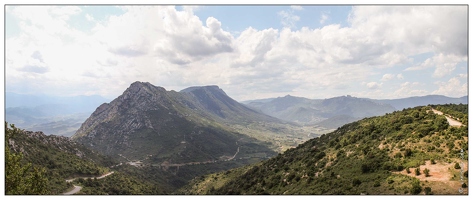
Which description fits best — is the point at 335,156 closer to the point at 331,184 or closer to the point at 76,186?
the point at 331,184

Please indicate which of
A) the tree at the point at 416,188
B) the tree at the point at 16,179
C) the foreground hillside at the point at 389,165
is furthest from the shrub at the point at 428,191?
the tree at the point at 16,179

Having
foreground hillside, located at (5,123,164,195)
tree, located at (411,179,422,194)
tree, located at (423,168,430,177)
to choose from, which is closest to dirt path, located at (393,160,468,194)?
tree, located at (423,168,430,177)

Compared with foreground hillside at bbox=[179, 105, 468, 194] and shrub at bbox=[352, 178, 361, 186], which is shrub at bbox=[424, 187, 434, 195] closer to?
foreground hillside at bbox=[179, 105, 468, 194]

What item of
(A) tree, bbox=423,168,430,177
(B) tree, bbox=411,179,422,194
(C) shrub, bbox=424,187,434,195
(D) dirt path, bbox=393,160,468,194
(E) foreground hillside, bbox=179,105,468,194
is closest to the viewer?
(C) shrub, bbox=424,187,434,195

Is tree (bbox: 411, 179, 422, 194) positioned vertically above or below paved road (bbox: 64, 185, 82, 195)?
above

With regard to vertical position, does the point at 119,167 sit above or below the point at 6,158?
below

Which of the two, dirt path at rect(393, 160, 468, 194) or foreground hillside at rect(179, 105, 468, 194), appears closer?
dirt path at rect(393, 160, 468, 194)

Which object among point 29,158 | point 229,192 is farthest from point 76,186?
point 229,192

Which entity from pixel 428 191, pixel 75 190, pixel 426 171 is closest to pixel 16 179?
pixel 428 191
